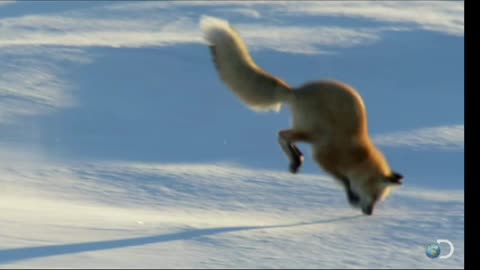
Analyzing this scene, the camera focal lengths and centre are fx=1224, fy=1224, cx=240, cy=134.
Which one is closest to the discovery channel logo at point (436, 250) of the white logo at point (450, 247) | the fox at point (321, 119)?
the white logo at point (450, 247)

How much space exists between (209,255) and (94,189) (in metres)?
1.57

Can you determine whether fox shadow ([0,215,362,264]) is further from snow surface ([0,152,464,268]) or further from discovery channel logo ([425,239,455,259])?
discovery channel logo ([425,239,455,259])

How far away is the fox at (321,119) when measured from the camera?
5.29 metres

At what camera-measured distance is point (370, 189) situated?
5504mm

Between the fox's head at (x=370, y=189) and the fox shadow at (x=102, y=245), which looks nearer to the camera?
the fox shadow at (x=102, y=245)

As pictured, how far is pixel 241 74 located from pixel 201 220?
736mm

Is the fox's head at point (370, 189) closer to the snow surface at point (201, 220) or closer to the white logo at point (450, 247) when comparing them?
the snow surface at point (201, 220)

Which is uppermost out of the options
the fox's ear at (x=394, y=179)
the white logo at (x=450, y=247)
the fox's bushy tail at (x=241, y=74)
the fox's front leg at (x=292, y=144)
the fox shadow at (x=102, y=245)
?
the fox's bushy tail at (x=241, y=74)

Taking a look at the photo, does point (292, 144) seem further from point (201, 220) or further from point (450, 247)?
point (450, 247)

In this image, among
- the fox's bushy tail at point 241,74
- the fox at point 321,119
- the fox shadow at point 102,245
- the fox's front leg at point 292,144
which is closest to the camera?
the fox shadow at point 102,245

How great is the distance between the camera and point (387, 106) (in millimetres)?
8734

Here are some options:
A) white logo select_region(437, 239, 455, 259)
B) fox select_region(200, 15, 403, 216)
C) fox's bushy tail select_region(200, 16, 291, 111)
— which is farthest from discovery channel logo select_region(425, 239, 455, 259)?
fox's bushy tail select_region(200, 16, 291, 111)

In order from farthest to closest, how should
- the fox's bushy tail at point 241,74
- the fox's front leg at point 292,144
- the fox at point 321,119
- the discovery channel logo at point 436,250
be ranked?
the fox's bushy tail at point 241,74
the fox's front leg at point 292,144
the fox at point 321,119
the discovery channel logo at point 436,250

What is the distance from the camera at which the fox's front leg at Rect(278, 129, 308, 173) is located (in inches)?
213
